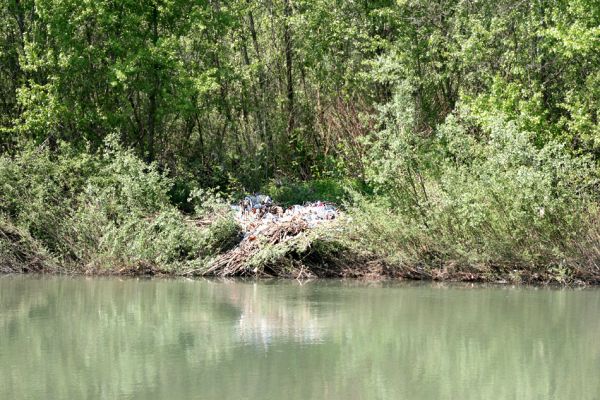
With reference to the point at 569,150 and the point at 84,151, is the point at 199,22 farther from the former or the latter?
the point at 569,150

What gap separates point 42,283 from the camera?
802 inches

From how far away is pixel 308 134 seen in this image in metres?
28.8

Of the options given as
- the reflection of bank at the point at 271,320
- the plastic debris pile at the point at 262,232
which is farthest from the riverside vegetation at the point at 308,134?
the reflection of bank at the point at 271,320

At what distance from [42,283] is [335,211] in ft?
20.3

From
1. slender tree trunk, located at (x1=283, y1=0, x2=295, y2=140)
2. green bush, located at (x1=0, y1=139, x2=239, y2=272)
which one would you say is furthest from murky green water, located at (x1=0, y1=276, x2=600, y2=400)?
slender tree trunk, located at (x1=283, y1=0, x2=295, y2=140)

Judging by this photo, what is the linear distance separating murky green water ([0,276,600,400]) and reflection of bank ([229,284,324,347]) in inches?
1.1

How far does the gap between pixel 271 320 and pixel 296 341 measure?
196cm

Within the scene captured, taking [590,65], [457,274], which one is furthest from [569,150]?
[457,274]

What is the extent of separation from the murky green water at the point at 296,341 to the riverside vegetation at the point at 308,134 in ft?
3.80

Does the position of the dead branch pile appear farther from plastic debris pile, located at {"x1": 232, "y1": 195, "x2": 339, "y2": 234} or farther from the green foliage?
the green foliage

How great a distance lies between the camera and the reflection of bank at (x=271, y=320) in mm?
14133

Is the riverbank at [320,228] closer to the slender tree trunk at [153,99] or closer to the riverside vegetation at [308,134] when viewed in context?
the riverside vegetation at [308,134]

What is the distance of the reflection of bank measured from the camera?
14.1m

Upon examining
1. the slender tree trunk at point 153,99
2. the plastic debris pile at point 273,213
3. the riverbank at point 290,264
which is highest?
the slender tree trunk at point 153,99
